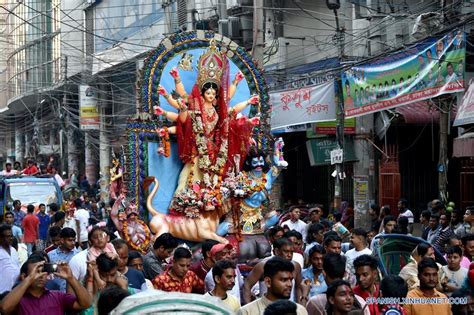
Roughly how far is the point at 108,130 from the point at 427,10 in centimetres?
2006

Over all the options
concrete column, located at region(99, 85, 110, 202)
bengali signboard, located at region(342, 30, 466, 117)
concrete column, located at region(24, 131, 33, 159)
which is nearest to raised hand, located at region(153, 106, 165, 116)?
bengali signboard, located at region(342, 30, 466, 117)

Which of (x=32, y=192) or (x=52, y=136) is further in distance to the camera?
(x=52, y=136)

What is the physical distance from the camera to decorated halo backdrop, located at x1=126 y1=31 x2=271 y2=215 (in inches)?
645

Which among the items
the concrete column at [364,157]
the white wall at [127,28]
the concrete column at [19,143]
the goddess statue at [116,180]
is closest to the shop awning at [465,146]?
the goddess statue at [116,180]

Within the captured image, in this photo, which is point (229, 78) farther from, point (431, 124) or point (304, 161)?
point (304, 161)

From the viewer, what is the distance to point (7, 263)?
9.64 meters

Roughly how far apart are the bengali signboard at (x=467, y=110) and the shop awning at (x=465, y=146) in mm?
652

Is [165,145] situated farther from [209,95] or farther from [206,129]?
[209,95]

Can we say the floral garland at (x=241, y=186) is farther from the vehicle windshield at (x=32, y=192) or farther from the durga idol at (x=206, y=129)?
the vehicle windshield at (x=32, y=192)

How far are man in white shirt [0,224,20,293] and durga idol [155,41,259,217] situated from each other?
19.2 feet

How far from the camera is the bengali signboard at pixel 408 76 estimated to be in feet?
53.6

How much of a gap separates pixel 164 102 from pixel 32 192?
30.3ft

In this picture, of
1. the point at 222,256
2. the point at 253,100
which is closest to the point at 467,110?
the point at 253,100

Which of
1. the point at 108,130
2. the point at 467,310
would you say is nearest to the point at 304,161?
the point at 108,130
